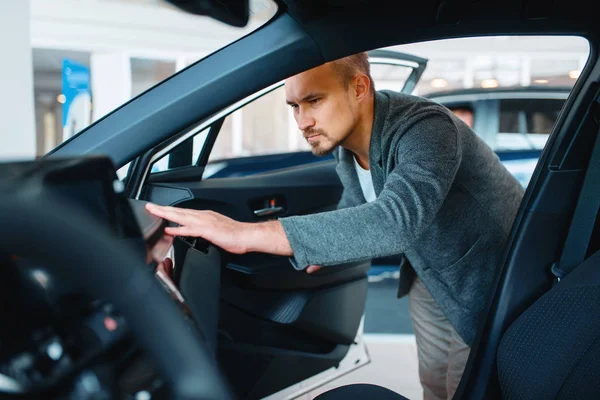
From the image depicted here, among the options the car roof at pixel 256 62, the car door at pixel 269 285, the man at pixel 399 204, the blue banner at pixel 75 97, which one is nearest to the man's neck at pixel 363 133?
the man at pixel 399 204

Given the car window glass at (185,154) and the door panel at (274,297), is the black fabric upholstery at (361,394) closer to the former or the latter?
the door panel at (274,297)

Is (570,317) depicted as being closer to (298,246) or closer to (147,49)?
(298,246)

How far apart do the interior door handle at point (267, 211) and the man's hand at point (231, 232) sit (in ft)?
3.03

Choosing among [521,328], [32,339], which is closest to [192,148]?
[521,328]

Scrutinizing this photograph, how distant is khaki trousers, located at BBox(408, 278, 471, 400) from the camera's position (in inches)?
71.5

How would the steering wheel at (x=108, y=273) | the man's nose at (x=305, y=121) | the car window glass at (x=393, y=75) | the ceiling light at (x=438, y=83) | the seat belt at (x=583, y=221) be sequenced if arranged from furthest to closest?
the ceiling light at (x=438, y=83) → the car window glass at (x=393, y=75) → the man's nose at (x=305, y=121) → the seat belt at (x=583, y=221) → the steering wheel at (x=108, y=273)

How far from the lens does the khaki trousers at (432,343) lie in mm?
1816

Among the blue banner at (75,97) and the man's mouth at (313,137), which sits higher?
the man's mouth at (313,137)

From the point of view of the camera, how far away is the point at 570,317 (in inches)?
43.2

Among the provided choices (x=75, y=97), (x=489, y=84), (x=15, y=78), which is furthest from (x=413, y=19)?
(x=489, y=84)

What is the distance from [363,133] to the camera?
1446 mm

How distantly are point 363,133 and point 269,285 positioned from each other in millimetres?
649

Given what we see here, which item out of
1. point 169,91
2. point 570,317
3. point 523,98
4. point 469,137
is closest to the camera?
point 169,91

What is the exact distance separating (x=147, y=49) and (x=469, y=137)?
16.6 ft
